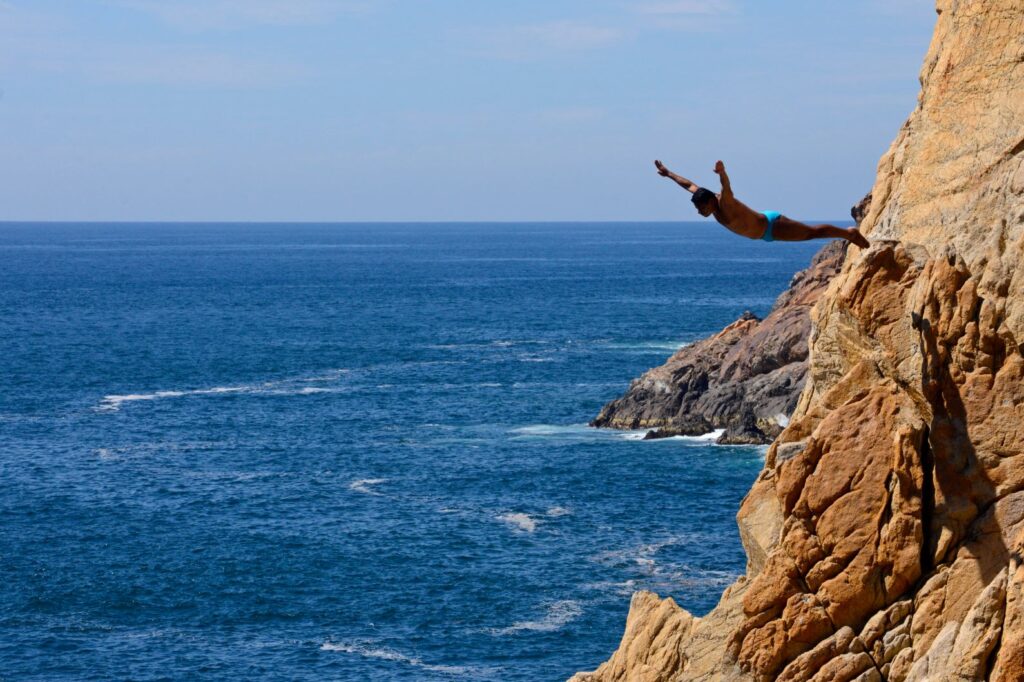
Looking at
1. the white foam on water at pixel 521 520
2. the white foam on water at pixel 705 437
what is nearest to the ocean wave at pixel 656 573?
the white foam on water at pixel 521 520

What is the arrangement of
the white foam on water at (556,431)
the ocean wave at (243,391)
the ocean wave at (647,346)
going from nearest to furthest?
1. the white foam on water at (556,431)
2. the ocean wave at (243,391)
3. the ocean wave at (647,346)

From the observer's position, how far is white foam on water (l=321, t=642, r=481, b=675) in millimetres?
52188

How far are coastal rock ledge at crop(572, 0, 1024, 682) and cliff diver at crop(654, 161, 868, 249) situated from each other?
8.60 ft

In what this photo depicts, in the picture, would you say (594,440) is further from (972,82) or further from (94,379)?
(972,82)

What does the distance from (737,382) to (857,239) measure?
249 feet

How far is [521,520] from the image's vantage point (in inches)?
2913

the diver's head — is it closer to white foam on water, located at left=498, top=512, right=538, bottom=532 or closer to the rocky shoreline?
white foam on water, located at left=498, top=512, right=538, bottom=532

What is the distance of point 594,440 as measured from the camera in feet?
316

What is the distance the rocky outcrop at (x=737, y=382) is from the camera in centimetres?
9281

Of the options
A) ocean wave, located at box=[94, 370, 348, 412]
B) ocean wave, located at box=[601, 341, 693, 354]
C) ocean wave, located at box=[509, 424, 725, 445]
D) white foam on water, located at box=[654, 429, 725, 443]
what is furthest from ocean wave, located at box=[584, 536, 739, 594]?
ocean wave, located at box=[601, 341, 693, 354]

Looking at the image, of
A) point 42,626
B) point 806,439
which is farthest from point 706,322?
point 806,439

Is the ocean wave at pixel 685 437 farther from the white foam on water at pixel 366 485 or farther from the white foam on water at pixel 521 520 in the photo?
the white foam on water at pixel 521 520

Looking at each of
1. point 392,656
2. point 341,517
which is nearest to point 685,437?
point 341,517

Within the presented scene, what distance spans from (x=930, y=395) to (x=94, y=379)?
381 feet
